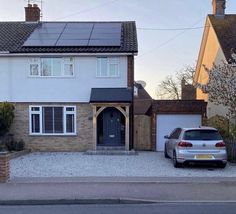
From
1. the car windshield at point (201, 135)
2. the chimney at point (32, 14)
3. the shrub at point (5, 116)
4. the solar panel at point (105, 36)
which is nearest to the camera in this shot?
the car windshield at point (201, 135)

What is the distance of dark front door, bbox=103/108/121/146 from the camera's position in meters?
24.9

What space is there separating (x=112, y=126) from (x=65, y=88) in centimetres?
324

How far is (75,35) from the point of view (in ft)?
86.1

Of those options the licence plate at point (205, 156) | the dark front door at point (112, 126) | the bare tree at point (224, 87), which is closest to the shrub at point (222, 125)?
the bare tree at point (224, 87)

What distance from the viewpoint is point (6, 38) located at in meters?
26.5

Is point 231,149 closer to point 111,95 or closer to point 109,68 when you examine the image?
point 111,95

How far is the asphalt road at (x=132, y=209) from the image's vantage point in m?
9.52

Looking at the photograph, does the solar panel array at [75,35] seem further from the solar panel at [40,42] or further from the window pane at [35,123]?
the window pane at [35,123]

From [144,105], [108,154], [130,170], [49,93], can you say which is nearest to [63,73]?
[49,93]

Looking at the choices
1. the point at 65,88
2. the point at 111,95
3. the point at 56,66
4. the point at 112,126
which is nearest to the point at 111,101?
the point at 111,95

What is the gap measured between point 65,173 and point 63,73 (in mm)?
10150

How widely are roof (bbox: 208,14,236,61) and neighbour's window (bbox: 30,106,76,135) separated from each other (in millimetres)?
8844

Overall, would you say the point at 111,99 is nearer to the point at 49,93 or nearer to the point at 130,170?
the point at 49,93

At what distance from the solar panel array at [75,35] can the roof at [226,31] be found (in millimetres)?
5818
